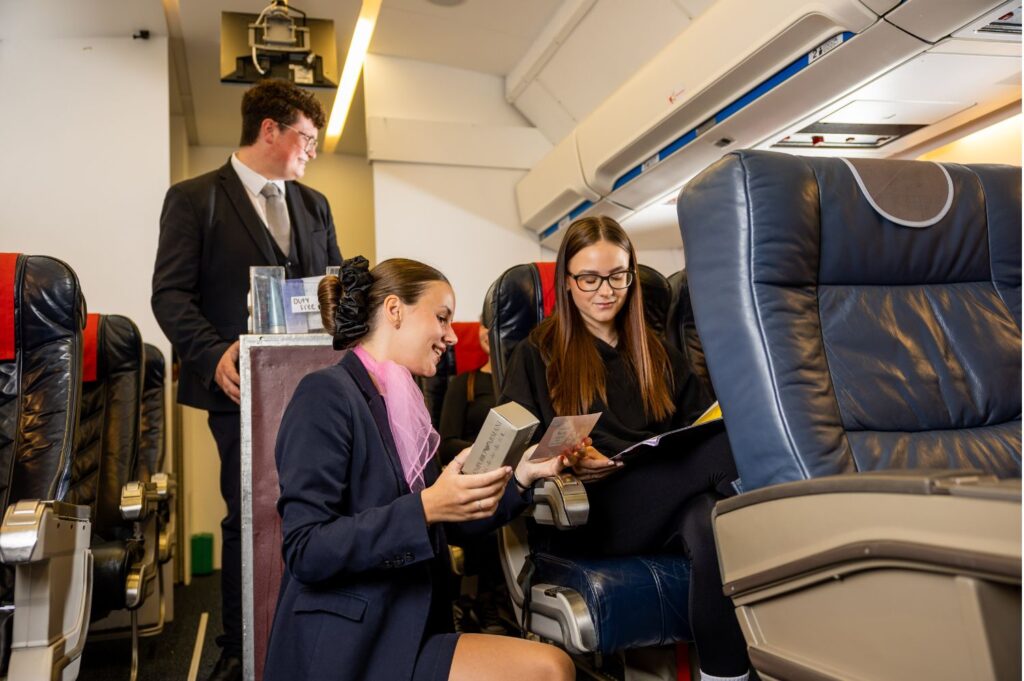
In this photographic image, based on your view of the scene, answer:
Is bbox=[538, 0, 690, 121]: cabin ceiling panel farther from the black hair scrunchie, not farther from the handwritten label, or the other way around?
the black hair scrunchie

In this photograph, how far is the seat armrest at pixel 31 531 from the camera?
1.60 metres

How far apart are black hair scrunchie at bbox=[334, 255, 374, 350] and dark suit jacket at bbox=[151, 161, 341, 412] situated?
35.0 inches

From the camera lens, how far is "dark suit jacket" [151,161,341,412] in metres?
2.54

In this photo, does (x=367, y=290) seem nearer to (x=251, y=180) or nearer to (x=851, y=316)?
(x=851, y=316)

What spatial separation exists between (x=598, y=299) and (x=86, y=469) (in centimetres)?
190

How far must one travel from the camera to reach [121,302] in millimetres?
4340

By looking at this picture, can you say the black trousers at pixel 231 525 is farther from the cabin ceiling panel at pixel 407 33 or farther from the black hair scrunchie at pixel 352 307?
the cabin ceiling panel at pixel 407 33

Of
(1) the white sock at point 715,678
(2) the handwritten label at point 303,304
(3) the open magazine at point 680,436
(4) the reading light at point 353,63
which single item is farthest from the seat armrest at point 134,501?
(4) the reading light at point 353,63

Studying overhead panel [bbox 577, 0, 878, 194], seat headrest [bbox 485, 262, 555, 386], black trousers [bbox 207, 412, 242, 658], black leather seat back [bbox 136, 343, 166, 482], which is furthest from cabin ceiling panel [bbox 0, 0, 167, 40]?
seat headrest [bbox 485, 262, 555, 386]

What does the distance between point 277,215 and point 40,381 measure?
3.12 feet

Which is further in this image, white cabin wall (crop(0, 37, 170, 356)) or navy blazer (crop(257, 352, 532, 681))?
white cabin wall (crop(0, 37, 170, 356))

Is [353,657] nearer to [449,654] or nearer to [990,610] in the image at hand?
[449,654]

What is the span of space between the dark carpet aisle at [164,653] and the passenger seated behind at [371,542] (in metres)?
1.82

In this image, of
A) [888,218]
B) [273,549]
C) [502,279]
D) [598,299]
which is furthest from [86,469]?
[888,218]
